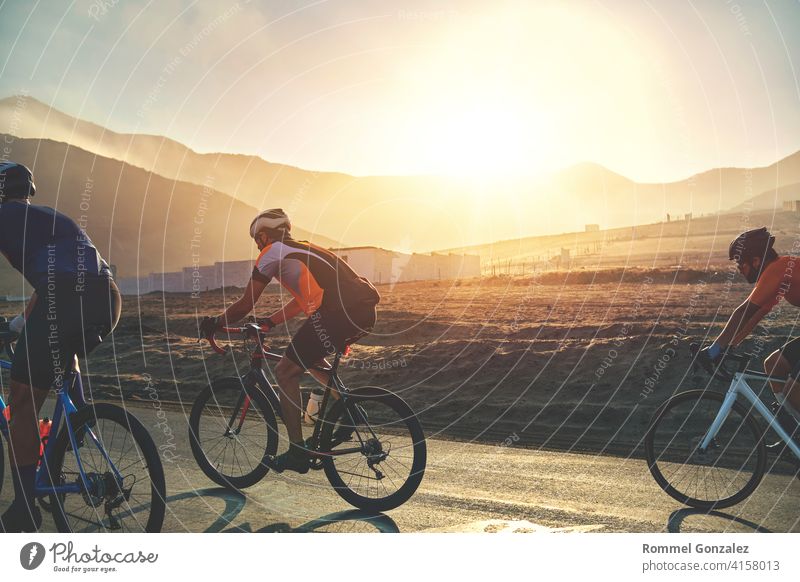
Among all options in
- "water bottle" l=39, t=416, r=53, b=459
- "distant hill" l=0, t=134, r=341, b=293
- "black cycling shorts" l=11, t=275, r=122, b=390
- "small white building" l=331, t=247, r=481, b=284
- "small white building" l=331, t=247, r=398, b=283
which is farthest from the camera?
"distant hill" l=0, t=134, r=341, b=293

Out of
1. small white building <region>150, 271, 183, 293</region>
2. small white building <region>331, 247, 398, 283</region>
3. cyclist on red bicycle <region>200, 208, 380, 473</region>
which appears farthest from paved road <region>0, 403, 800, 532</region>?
small white building <region>150, 271, 183, 293</region>

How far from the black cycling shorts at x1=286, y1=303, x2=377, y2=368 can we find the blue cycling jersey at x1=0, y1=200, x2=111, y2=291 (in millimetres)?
1816

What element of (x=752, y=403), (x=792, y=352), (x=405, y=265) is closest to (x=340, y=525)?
(x=752, y=403)

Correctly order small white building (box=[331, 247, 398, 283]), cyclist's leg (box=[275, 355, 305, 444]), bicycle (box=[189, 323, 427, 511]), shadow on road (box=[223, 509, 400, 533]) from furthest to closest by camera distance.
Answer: small white building (box=[331, 247, 398, 283]) < cyclist's leg (box=[275, 355, 305, 444]) < bicycle (box=[189, 323, 427, 511]) < shadow on road (box=[223, 509, 400, 533])

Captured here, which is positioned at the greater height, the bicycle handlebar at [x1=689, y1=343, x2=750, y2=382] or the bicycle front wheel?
the bicycle handlebar at [x1=689, y1=343, x2=750, y2=382]

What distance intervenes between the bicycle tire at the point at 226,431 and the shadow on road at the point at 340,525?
89cm

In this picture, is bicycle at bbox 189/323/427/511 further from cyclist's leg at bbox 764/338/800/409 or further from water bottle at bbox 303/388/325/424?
cyclist's leg at bbox 764/338/800/409

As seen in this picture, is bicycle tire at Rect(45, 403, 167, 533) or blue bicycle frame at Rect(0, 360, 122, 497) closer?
bicycle tire at Rect(45, 403, 167, 533)

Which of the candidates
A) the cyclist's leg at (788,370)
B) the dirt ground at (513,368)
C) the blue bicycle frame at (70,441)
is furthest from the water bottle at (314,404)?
the cyclist's leg at (788,370)

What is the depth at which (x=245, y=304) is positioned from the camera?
6535 mm

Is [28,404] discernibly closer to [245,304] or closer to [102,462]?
[102,462]

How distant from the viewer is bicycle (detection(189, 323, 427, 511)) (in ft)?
20.2

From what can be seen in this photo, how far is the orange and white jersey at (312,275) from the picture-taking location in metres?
6.34
